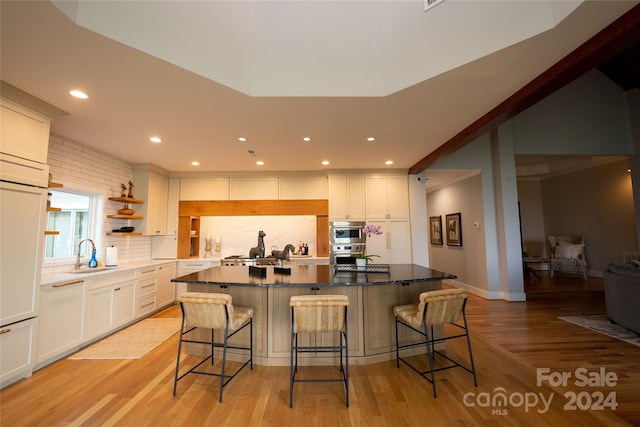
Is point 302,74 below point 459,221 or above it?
above

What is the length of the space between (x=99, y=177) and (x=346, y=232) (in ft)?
13.6

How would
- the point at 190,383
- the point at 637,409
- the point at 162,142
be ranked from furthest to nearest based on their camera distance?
the point at 162,142 < the point at 190,383 < the point at 637,409

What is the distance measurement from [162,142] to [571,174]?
34.0ft

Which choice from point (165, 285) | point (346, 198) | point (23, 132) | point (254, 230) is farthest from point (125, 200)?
point (346, 198)

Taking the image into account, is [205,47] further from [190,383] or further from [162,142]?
[190,383]

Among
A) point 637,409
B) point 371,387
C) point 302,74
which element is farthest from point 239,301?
point 637,409

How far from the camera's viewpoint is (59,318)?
2.93 metres

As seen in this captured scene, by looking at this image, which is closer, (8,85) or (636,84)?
(8,85)

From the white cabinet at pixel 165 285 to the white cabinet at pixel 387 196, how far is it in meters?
3.82

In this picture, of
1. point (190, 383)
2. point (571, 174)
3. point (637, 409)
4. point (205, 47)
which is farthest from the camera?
point (571, 174)

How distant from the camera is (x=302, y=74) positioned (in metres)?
2.55

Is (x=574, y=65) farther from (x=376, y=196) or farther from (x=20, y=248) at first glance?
(x=20, y=248)

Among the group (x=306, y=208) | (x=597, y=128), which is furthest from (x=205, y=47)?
(x=597, y=128)

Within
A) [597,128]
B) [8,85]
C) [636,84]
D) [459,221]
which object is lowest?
[459,221]
